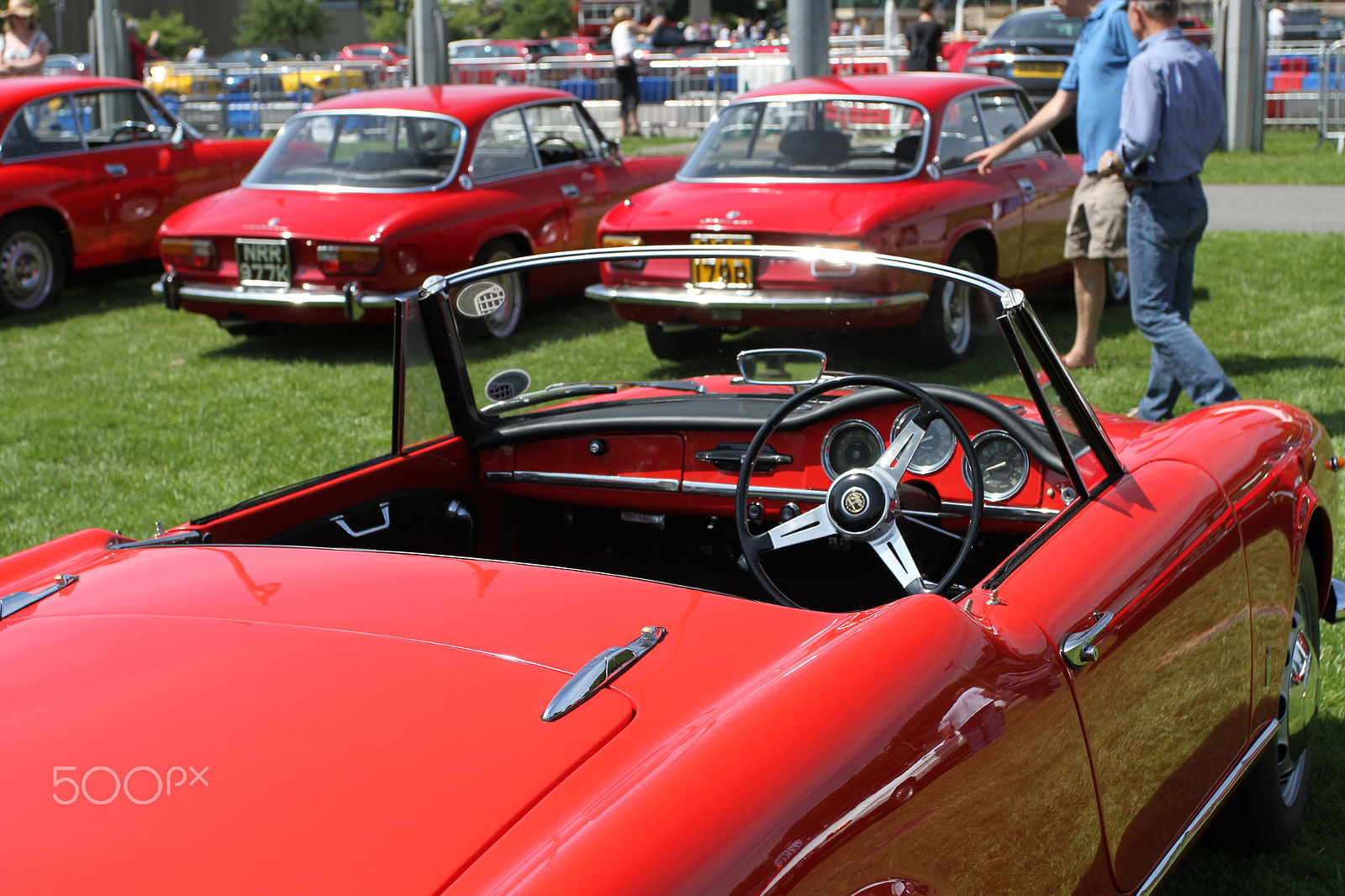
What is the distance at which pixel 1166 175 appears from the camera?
5477 mm

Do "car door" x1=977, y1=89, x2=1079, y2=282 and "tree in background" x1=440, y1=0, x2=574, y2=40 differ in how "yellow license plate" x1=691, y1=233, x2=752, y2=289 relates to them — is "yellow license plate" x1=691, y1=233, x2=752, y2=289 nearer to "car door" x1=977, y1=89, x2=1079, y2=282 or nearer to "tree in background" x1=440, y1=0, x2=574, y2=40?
"car door" x1=977, y1=89, x2=1079, y2=282

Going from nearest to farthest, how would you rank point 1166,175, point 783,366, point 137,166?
point 783,366, point 1166,175, point 137,166

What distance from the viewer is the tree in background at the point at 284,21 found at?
176 ft

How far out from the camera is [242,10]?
63.7m

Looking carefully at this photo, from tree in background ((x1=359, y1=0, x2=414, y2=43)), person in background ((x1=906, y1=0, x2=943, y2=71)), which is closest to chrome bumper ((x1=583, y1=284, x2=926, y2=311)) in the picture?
person in background ((x1=906, y1=0, x2=943, y2=71))

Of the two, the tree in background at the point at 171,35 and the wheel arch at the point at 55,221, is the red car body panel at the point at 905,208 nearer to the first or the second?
the wheel arch at the point at 55,221

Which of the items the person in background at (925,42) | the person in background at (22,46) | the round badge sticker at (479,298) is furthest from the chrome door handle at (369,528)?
the person in background at (925,42)

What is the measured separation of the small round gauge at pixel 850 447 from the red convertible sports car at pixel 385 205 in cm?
518

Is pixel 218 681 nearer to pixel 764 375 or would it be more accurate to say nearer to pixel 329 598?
pixel 329 598

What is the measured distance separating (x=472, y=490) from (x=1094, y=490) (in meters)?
1.40

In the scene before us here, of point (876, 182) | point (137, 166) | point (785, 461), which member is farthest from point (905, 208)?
point (137, 166)

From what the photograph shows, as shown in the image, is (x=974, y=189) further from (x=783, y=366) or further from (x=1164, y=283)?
(x=783, y=366)

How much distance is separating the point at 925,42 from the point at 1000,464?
14.3 metres

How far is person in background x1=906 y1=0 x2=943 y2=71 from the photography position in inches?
619
